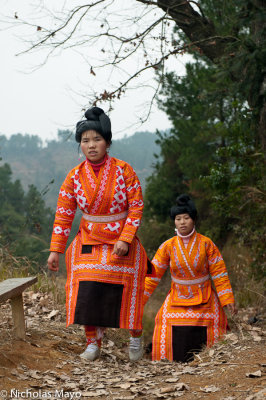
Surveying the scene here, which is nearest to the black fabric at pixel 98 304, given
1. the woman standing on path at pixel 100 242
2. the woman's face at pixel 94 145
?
the woman standing on path at pixel 100 242

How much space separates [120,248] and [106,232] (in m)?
0.22

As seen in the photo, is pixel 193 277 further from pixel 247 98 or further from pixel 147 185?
pixel 147 185

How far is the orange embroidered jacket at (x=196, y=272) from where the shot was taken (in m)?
5.37

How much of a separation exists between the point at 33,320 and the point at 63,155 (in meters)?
117

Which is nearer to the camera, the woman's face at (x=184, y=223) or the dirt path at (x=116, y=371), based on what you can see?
the dirt path at (x=116, y=371)

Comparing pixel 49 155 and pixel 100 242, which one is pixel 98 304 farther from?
pixel 49 155

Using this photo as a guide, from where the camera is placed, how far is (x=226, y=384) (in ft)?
11.5

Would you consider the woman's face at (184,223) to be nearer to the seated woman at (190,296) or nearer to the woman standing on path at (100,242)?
the seated woman at (190,296)

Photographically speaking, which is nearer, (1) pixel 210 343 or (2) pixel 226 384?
(2) pixel 226 384

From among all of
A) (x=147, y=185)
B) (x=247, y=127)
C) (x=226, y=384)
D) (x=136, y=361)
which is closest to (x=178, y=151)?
(x=147, y=185)

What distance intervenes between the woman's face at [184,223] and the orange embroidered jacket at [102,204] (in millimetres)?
975

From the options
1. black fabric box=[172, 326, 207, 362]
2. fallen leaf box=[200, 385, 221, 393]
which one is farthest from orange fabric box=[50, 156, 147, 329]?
fallen leaf box=[200, 385, 221, 393]

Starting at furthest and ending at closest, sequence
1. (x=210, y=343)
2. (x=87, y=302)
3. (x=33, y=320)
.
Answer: (x=33, y=320) → (x=210, y=343) → (x=87, y=302)

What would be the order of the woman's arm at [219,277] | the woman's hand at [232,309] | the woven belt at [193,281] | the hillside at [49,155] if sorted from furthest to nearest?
the hillside at [49,155] < the woven belt at [193,281] < the woman's arm at [219,277] < the woman's hand at [232,309]
